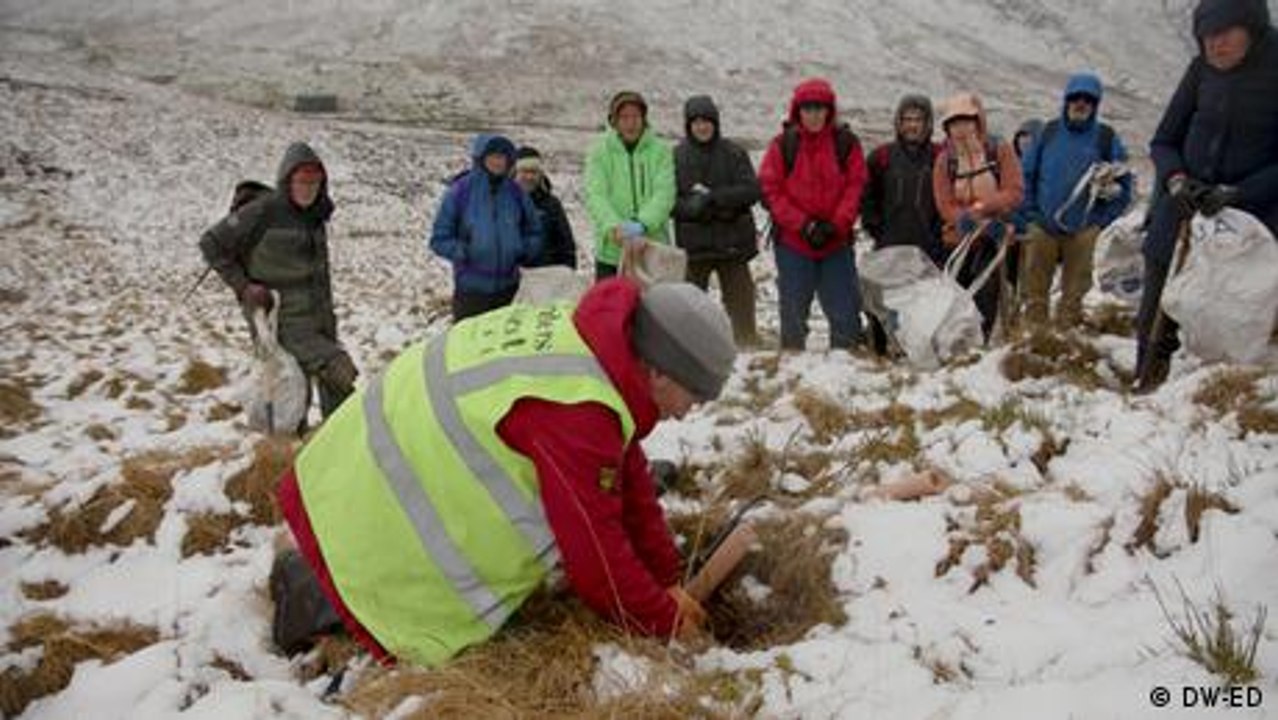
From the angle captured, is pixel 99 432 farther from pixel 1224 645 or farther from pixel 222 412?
pixel 1224 645

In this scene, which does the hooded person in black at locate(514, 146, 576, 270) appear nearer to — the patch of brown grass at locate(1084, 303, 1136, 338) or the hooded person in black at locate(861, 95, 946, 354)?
the hooded person in black at locate(861, 95, 946, 354)

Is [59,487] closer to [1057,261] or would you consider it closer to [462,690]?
[462,690]

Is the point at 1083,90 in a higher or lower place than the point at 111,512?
higher

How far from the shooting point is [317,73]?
132 feet

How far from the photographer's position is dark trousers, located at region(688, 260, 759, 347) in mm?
7043

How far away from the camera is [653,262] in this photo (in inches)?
238

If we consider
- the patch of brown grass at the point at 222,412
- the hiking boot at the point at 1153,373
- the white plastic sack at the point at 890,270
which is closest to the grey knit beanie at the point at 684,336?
the hiking boot at the point at 1153,373

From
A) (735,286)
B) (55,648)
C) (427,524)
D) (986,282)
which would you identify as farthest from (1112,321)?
(55,648)

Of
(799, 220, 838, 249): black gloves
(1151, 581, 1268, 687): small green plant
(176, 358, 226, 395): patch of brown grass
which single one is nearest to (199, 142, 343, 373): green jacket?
(176, 358, 226, 395): patch of brown grass

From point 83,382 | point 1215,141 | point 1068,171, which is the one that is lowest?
point 83,382

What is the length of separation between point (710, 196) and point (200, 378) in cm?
488

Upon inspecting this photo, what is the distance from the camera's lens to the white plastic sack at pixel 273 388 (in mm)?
5844

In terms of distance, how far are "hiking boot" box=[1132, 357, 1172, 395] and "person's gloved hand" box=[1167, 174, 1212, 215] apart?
760 millimetres

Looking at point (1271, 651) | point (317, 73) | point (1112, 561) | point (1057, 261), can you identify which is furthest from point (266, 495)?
point (317, 73)
